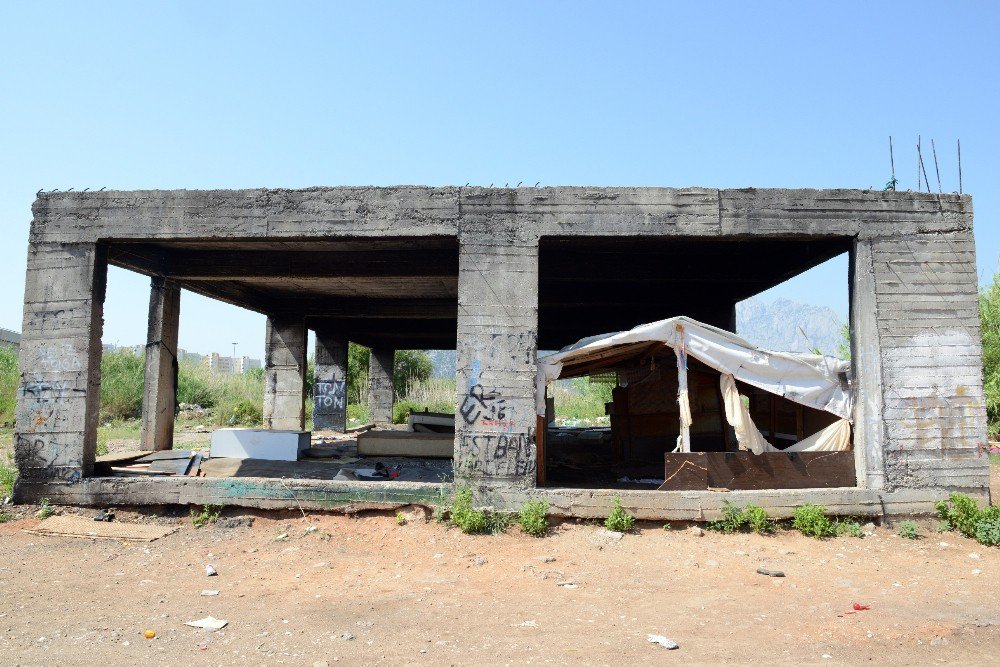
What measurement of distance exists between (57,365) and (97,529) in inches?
80.7

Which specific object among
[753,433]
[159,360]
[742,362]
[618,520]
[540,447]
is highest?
[159,360]

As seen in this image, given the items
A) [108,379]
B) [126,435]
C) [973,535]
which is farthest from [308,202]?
[108,379]

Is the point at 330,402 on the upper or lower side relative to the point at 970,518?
upper

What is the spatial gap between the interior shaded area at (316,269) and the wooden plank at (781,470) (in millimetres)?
4142

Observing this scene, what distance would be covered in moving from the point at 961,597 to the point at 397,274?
7.46 meters

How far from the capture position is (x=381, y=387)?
875 inches

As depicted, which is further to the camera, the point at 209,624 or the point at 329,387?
the point at 329,387

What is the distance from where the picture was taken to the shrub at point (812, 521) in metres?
7.17

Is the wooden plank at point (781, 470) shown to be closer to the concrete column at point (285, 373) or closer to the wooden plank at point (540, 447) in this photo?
the wooden plank at point (540, 447)

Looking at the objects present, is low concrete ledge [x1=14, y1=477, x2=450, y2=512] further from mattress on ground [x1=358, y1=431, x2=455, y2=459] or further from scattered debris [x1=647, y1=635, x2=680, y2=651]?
scattered debris [x1=647, y1=635, x2=680, y2=651]

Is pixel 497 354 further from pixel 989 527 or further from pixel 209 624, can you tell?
pixel 989 527

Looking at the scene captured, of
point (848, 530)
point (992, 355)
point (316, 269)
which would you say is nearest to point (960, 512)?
point (848, 530)

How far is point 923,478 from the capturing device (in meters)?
7.34

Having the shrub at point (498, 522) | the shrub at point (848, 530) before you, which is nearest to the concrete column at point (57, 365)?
the shrub at point (498, 522)
